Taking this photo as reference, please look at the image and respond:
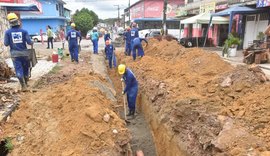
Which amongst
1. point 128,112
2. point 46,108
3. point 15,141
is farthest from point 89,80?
point 15,141

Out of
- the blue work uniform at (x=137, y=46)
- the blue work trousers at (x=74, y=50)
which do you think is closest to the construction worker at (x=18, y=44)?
the blue work trousers at (x=74, y=50)

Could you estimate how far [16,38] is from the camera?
707 cm

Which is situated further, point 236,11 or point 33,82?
point 236,11

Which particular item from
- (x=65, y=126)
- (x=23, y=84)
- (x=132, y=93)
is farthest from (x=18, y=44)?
(x=132, y=93)

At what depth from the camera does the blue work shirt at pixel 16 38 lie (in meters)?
7.00

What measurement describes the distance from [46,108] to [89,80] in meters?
2.31

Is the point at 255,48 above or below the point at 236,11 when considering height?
below

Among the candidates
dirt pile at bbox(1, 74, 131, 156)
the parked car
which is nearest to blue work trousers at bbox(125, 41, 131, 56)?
the parked car

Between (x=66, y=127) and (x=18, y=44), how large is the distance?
3.29 metres

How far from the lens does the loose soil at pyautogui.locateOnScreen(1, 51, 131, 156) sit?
15.0 ft

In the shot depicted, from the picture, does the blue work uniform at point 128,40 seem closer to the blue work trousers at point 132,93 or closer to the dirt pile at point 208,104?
the dirt pile at point 208,104

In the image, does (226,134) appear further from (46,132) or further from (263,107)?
(46,132)

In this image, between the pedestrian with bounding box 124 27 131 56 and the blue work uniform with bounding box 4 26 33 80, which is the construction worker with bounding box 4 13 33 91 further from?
the pedestrian with bounding box 124 27 131 56

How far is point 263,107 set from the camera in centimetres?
494
